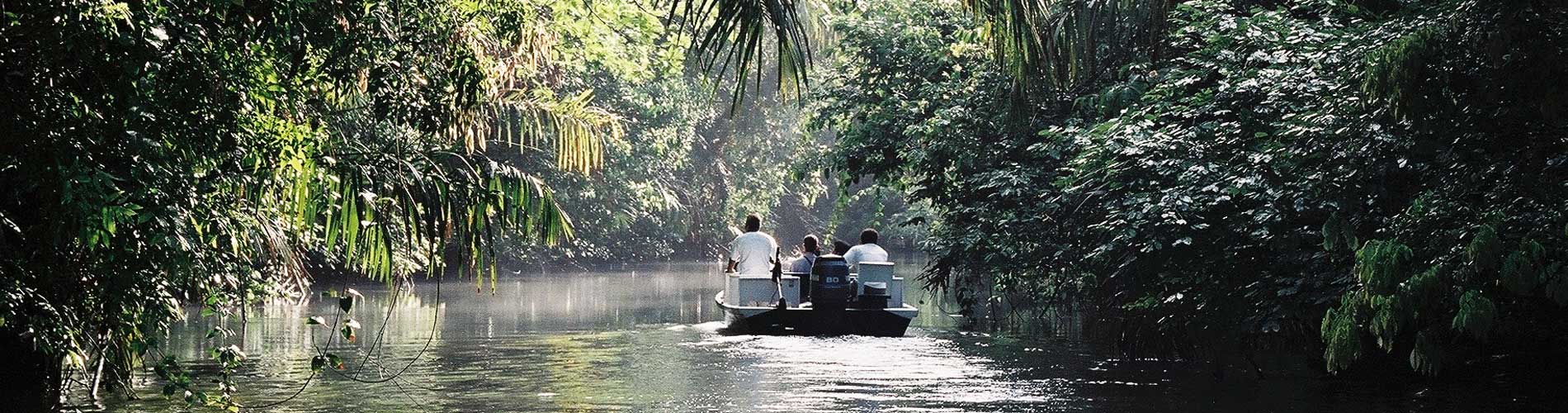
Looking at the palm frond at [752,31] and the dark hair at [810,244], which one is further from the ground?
the palm frond at [752,31]

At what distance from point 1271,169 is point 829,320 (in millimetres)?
8265

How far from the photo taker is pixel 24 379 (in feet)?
39.4

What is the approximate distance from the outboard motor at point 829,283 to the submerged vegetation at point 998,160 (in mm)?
1455

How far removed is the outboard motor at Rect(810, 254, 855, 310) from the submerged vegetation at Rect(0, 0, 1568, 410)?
1455 mm

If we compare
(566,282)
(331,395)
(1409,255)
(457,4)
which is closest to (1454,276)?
(1409,255)

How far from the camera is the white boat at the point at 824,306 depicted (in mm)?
20719

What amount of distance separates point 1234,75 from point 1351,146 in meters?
2.33

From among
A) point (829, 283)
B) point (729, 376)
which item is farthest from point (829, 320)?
point (729, 376)

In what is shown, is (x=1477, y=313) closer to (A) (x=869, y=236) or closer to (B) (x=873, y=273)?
(B) (x=873, y=273)

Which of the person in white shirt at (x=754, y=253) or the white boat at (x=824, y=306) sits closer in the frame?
the white boat at (x=824, y=306)

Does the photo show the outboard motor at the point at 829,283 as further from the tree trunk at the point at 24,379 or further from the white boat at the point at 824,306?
the tree trunk at the point at 24,379

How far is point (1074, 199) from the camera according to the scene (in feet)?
59.4

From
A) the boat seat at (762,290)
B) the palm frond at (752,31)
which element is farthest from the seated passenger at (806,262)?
the palm frond at (752,31)

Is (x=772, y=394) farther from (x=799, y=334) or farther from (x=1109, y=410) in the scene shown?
(x=799, y=334)
